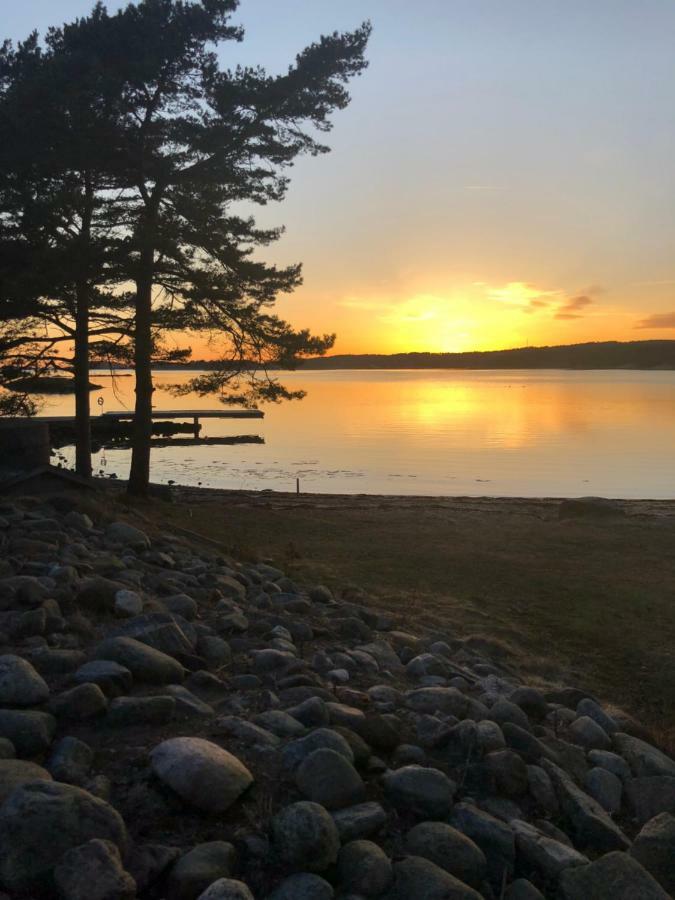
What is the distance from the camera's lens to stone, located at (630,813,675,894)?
146 inches

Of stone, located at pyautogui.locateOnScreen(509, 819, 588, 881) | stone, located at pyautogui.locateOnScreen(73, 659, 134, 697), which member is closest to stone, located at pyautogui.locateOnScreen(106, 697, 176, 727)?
stone, located at pyautogui.locateOnScreen(73, 659, 134, 697)

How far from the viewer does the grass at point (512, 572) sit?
7.71 m

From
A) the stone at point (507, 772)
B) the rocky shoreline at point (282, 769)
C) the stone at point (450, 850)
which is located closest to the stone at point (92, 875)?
the rocky shoreline at point (282, 769)

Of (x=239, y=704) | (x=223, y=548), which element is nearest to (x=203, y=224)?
(x=223, y=548)

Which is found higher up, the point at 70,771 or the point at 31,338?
the point at 31,338

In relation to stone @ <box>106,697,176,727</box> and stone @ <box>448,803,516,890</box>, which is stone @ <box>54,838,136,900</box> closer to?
stone @ <box>106,697,176,727</box>

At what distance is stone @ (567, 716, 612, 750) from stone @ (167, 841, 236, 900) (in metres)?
2.96

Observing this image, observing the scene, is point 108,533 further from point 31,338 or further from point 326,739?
point 31,338

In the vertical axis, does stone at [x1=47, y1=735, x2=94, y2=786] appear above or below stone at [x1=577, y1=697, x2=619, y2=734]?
above

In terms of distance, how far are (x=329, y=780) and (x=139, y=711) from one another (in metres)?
1.08

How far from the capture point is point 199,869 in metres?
2.96

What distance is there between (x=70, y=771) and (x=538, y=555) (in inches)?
414

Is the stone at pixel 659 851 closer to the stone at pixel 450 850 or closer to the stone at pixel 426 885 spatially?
the stone at pixel 450 850

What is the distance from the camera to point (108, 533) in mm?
8531
